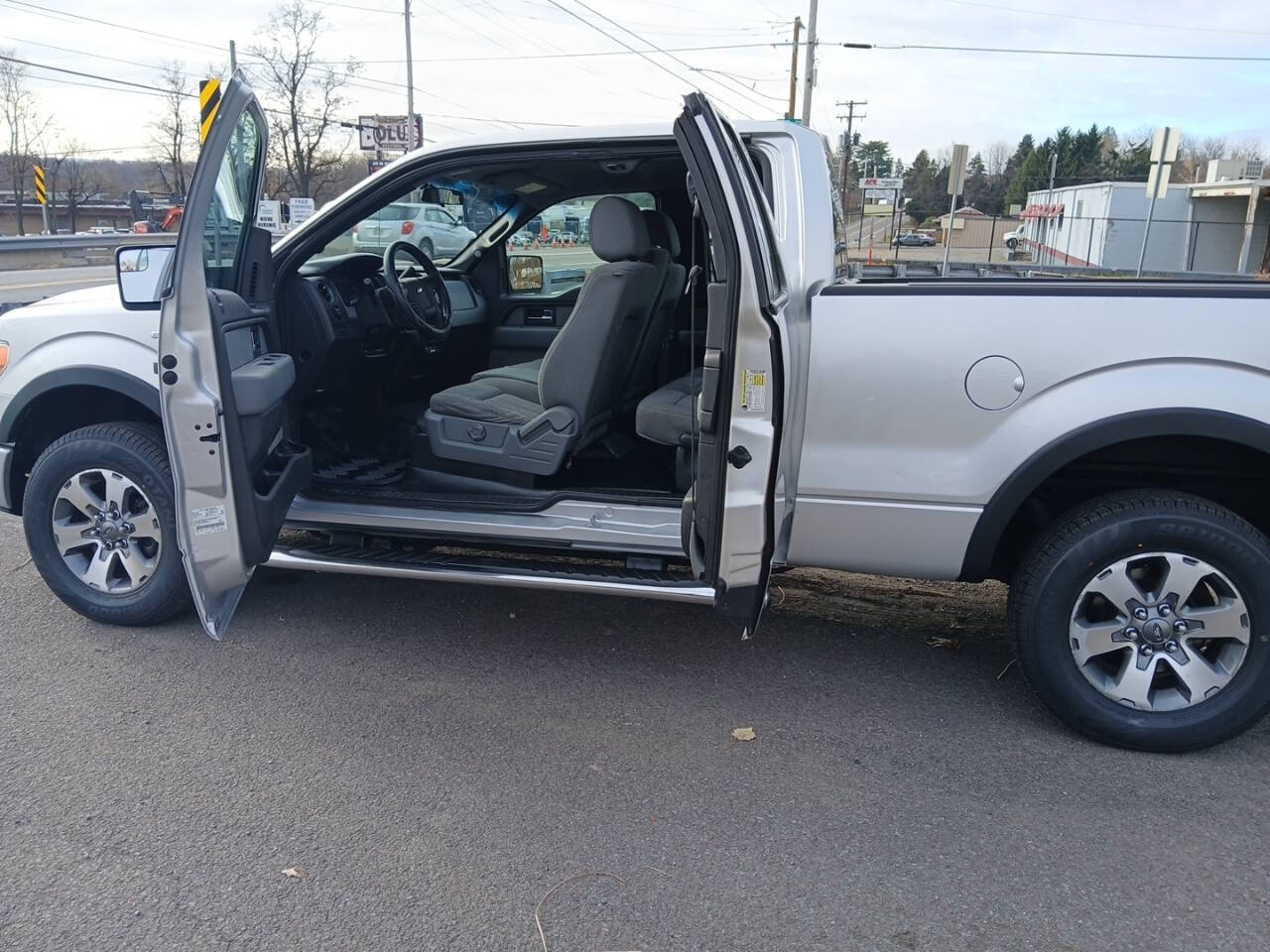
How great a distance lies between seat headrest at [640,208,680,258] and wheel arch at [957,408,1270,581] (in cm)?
208

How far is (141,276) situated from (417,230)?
186 centimetres

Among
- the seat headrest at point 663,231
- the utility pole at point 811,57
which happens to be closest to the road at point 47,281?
the seat headrest at point 663,231

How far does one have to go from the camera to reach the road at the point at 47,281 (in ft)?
50.5

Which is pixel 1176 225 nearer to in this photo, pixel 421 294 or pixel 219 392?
pixel 421 294

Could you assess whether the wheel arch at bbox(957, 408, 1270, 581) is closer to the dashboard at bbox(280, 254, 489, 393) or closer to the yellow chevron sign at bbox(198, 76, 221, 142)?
the dashboard at bbox(280, 254, 489, 393)

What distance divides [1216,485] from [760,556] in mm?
1682

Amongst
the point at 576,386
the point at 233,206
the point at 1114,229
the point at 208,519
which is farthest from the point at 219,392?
the point at 1114,229

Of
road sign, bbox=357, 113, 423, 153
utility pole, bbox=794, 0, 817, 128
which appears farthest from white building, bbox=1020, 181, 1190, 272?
road sign, bbox=357, 113, 423, 153

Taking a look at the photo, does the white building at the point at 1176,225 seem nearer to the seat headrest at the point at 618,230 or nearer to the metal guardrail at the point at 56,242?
the metal guardrail at the point at 56,242

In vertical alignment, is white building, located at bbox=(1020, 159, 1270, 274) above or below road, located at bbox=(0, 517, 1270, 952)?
above

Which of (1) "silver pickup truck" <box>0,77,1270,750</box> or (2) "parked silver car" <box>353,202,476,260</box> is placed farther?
(2) "parked silver car" <box>353,202,476,260</box>

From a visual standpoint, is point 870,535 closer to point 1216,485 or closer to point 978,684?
point 978,684

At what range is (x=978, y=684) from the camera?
3.83 meters

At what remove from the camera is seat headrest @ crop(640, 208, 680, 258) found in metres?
4.73
